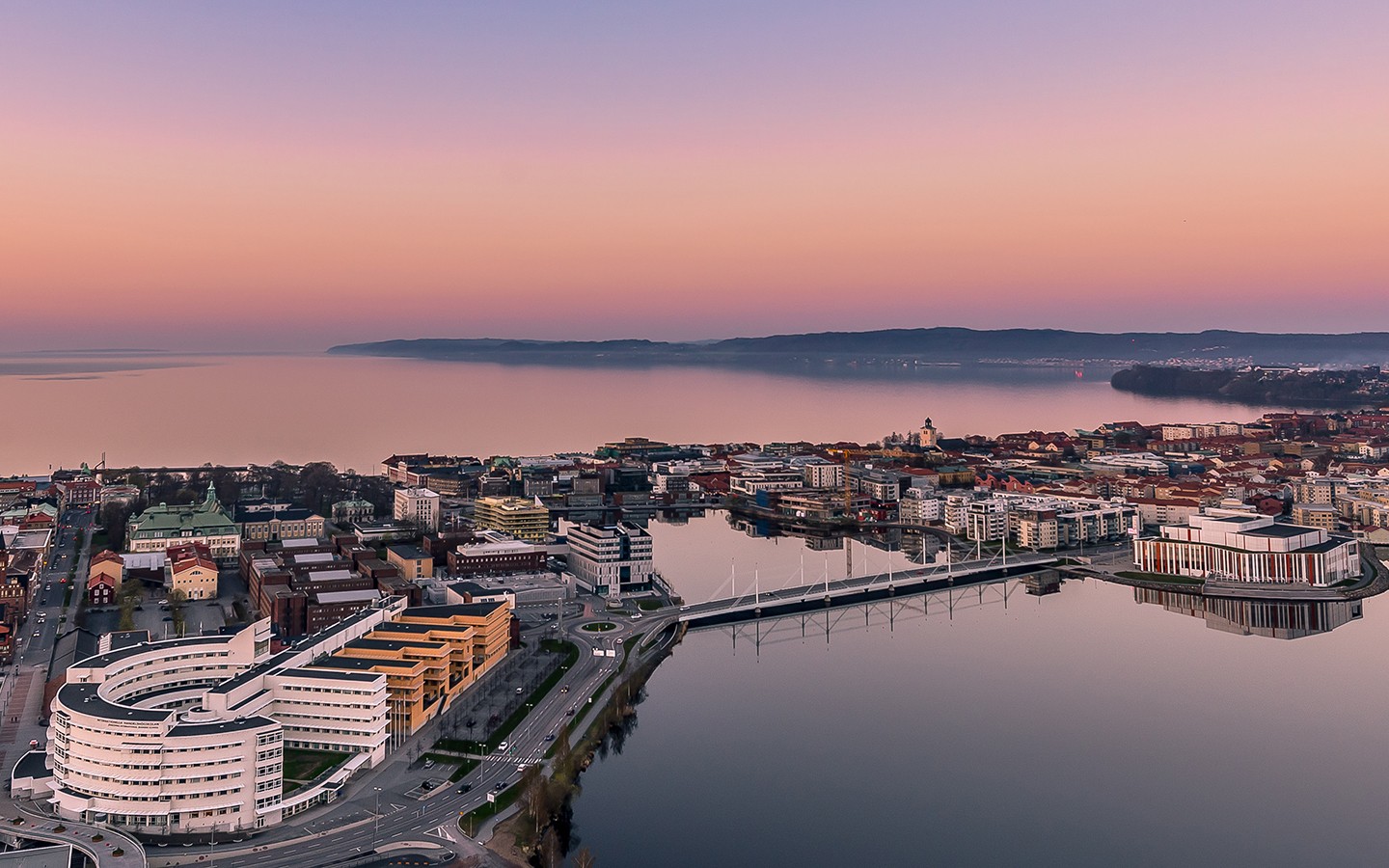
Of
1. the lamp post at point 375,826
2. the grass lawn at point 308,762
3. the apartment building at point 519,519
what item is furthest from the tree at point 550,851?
the apartment building at point 519,519

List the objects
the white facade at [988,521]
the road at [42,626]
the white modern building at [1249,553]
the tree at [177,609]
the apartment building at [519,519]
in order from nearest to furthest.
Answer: the road at [42,626], the tree at [177,609], the white modern building at [1249,553], the apartment building at [519,519], the white facade at [988,521]

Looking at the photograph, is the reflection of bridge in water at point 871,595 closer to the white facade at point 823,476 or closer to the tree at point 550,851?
the tree at point 550,851

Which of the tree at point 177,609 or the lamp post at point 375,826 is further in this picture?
the tree at point 177,609

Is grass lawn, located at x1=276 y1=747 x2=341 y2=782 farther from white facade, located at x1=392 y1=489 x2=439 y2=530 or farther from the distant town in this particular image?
white facade, located at x1=392 y1=489 x2=439 y2=530

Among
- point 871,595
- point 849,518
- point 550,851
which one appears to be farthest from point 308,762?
point 849,518

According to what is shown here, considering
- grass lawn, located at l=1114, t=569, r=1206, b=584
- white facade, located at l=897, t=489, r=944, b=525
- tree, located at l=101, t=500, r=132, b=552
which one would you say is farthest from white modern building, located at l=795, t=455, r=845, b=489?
tree, located at l=101, t=500, r=132, b=552
